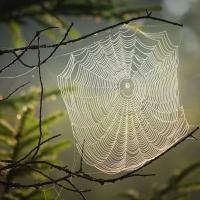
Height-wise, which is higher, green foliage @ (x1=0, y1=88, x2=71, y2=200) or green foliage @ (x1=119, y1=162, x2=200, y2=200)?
green foliage @ (x1=0, y1=88, x2=71, y2=200)

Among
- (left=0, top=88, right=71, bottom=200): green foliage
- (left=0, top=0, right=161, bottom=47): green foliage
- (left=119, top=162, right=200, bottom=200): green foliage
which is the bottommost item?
(left=119, top=162, right=200, bottom=200): green foliage

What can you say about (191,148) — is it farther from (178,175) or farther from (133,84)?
(178,175)

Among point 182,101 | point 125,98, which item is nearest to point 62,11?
point 125,98

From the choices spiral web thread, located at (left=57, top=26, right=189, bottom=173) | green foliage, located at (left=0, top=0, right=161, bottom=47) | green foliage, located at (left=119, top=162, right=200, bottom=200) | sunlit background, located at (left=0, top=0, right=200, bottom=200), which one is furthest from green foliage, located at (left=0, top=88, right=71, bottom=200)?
sunlit background, located at (left=0, top=0, right=200, bottom=200)

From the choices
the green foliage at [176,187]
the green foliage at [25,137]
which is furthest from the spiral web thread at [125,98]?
the green foliage at [25,137]

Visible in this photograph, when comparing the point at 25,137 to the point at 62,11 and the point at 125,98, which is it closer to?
the point at 62,11

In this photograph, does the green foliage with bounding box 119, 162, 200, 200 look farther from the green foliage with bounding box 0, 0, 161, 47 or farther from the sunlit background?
the sunlit background

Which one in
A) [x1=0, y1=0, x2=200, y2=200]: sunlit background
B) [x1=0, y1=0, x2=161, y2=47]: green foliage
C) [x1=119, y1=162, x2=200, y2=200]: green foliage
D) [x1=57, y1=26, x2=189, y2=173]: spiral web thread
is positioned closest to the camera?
[x1=0, y1=0, x2=161, y2=47]: green foliage

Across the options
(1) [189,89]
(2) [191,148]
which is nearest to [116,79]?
(2) [191,148]

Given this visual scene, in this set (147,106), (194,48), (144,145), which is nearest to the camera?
(144,145)
